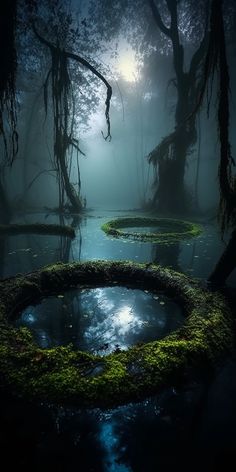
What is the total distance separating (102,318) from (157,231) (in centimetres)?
800

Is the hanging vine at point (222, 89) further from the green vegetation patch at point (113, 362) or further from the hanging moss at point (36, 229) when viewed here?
the hanging moss at point (36, 229)

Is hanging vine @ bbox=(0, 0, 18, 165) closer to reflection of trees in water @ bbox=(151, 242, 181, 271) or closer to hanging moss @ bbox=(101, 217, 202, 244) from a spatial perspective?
reflection of trees in water @ bbox=(151, 242, 181, 271)

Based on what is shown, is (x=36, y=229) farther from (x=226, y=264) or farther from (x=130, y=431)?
(x=130, y=431)

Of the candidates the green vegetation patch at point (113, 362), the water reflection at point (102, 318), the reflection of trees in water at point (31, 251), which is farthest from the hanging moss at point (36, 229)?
the green vegetation patch at point (113, 362)

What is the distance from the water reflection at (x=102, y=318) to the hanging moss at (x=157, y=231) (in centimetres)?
477

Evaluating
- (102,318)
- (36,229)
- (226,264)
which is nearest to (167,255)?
(226,264)

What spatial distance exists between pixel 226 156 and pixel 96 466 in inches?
178

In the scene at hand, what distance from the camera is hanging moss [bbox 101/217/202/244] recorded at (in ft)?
37.1

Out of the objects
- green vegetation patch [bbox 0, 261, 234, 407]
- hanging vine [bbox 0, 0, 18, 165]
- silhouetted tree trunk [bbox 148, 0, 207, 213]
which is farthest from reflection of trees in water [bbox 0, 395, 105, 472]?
silhouetted tree trunk [bbox 148, 0, 207, 213]

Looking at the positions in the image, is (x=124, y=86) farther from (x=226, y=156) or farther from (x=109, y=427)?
(x=109, y=427)

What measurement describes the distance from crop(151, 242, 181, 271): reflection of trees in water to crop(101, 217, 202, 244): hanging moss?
520mm

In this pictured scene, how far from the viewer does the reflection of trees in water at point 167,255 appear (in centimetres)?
849

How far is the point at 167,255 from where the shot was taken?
9.35m

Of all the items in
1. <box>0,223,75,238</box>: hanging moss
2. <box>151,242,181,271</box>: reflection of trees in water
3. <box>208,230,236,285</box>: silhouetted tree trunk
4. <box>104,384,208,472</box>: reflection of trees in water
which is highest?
<box>208,230,236,285</box>: silhouetted tree trunk
